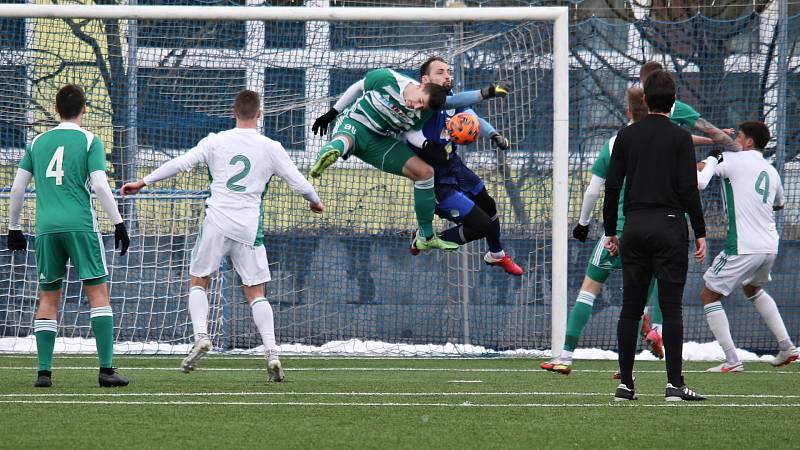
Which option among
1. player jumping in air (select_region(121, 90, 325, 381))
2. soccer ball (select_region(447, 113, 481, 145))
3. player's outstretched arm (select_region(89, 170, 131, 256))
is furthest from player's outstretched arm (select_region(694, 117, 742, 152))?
player's outstretched arm (select_region(89, 170, 131, 256))

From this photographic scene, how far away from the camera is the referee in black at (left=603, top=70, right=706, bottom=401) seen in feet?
23.4

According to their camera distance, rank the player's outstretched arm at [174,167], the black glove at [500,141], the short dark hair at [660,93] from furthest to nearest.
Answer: the black glove at [500,141] → the player's outstretched arm at [174,167] → the short dark hair at [660,93]

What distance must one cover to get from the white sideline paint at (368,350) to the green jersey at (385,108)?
3210 millimetres

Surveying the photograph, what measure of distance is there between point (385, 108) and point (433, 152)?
643 millimetres

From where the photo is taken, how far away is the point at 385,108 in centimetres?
984

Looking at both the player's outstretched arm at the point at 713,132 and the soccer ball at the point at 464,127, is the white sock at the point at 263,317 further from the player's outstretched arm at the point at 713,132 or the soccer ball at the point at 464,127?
the player's outstretched arm at the point at 713,132

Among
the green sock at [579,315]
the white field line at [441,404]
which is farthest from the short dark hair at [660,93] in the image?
the green sock at [579,315]

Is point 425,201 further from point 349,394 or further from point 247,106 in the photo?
point 349,394

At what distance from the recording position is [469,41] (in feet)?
40.1

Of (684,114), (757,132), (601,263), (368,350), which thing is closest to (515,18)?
(684,114)

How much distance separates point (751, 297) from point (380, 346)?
397 centimetres

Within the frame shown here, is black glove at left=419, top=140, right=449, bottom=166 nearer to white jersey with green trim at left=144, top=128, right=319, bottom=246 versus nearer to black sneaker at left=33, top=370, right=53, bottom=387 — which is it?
white jersey with green trim at left=144, top=128, right=319, bottom=246

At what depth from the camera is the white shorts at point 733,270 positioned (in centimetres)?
1062

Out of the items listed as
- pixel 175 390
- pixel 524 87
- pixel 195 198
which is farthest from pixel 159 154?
pixel 175 390
